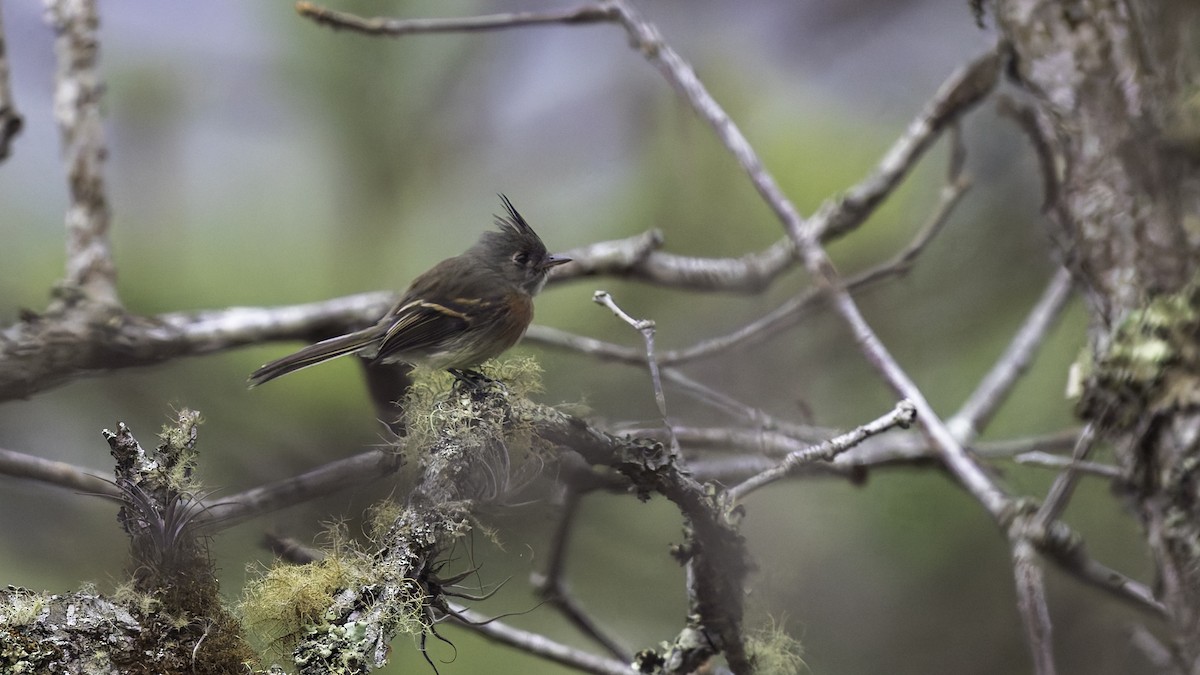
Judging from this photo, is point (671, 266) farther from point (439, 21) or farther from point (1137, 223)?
point (1137, 223)

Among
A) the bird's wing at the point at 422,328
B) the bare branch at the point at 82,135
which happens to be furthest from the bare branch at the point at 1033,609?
the bare branch at the point at 82,135

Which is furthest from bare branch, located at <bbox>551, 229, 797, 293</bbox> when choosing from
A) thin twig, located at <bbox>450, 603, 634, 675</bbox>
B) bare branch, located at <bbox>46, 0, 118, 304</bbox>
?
bare branch, located at <bbox>46, 0, 118, 304</bbox>

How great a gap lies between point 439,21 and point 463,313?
2.58ft

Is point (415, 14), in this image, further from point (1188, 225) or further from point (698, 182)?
point (1188, 225)

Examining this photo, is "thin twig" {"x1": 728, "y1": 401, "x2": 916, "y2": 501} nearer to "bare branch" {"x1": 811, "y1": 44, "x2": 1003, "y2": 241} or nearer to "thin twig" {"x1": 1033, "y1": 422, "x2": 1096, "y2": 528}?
"thin twig" {"x1": 1033, "y1": 422, "x2": 1096, "y2": 528}

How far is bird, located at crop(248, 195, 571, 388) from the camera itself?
1.15 meters

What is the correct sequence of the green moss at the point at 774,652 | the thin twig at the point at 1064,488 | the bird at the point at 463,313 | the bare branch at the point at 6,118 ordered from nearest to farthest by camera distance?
the green moss at the point at 774,652, the thin twig at the point at 1064,488, the bird at the point at 463,313, the bare branch at the point at 6,118

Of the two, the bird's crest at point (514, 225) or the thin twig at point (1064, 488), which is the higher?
the bird's crest at point (514, 225)

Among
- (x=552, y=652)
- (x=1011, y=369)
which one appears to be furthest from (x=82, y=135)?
(x=1011, y=369)

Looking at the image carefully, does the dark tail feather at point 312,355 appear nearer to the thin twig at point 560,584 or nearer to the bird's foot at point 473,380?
the bird's foot at point 473,380

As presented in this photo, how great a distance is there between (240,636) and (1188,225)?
116 cm

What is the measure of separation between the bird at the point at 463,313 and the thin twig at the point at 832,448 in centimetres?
37

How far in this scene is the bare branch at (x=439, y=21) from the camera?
1.51m

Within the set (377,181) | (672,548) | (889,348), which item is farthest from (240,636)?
(377,181)
